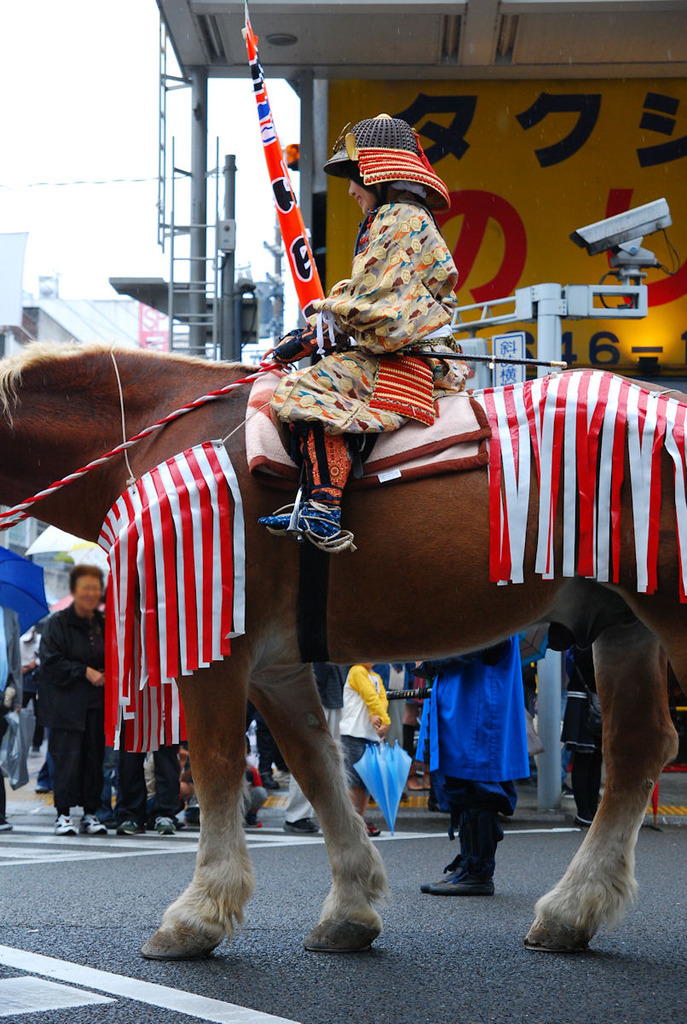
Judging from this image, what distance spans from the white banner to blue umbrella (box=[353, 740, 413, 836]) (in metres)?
7.65

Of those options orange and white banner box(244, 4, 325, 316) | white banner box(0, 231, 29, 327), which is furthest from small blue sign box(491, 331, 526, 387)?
white banner box(0, 231, 29, 327)

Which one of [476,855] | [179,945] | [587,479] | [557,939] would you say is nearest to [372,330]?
[587,479]

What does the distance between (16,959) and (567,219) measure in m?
10.8

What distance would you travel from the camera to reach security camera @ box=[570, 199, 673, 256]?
10.4m

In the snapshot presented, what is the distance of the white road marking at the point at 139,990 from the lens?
3.39 meters

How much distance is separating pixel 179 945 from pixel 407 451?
180cm

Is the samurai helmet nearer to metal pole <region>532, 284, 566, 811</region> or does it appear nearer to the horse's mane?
the horse's mane

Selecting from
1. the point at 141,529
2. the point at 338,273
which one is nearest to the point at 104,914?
the point at 141,529

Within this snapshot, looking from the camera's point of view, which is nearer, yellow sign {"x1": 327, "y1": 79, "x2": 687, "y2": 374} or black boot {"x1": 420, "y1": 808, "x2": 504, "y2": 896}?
black boot {"x1": 420, "y1": 808, "x2": 504, "y2": 896}

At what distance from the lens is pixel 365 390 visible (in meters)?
4.14

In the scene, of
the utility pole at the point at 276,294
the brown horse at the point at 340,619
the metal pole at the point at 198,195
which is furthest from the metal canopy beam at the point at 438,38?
the utility pole at the point at 276,294

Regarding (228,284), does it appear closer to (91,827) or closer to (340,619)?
(91,827)

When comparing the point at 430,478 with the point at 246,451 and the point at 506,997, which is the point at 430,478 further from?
the point at 506,997

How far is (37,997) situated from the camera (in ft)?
11.9
